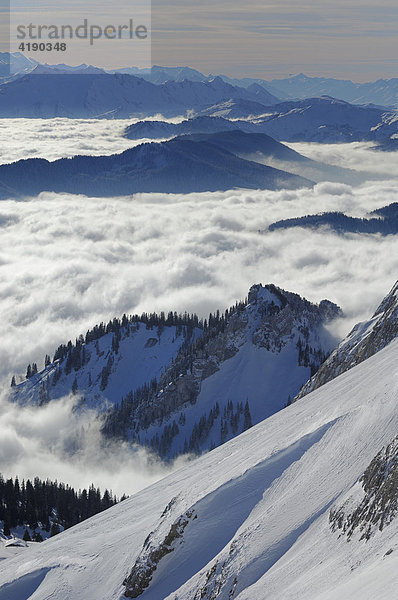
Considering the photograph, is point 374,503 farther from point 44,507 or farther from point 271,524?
point 44,507

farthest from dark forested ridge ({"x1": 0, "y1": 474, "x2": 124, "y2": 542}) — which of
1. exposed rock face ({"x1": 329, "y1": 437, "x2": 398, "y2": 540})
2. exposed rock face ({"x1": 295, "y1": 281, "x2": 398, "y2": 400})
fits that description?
exposed rock face ({"x1": 329, "y1": 437, "x2": 398, "y2": 540})

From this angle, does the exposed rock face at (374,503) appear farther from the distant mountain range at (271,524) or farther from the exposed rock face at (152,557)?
the exposed rock face at (152,557)

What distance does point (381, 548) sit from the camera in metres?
37.4

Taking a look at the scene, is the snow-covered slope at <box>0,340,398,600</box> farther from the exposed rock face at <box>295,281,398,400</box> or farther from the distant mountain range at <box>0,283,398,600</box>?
the exposed rock face at <box>295,281,398,400</box>

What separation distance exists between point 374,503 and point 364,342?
188ft

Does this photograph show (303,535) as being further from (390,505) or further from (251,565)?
(390,505)

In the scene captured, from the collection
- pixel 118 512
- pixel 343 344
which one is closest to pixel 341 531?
pixel 118 512

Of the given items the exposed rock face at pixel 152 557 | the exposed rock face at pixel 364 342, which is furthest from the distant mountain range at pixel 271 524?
the exposed rock face at pixel 364 342

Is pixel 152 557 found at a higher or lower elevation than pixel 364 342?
lower

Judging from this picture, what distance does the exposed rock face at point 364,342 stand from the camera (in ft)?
285

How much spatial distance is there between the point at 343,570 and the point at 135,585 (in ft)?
82.2

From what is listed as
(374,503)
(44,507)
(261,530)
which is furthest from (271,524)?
(44,507)

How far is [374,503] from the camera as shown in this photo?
4131 centimetres

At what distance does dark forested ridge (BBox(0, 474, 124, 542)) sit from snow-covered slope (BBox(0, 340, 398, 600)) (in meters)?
69.5
